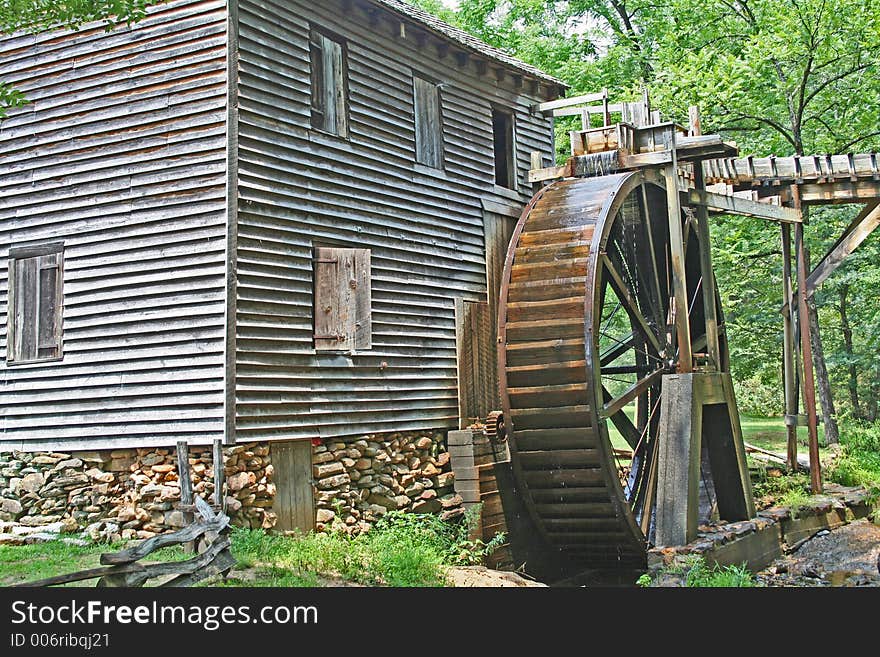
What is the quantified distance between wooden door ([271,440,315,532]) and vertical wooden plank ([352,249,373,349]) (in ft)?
5.10

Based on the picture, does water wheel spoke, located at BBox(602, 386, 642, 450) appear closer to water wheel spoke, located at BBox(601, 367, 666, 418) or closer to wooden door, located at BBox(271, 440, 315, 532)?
water wheel spoke, located at BBox(601, 367, 666, 418)

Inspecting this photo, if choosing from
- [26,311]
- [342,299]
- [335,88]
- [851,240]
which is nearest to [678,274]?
[342,299]

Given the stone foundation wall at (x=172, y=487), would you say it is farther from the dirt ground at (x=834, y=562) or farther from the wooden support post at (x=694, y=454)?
the dirt ground at (x=834, y=562)

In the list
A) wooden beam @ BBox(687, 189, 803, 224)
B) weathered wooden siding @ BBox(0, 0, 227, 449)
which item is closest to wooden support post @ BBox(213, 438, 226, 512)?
weathered wooden siding @ BBox(0, 0, 227, 449)

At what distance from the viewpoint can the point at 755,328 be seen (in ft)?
71.6

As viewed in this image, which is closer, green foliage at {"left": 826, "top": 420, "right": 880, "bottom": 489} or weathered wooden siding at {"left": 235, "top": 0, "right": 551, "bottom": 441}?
weathered wooden siding at {"left": 235, "top": 0, "right": 551, "bottom": 441}

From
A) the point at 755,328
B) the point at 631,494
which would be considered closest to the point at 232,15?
the point at 631,494

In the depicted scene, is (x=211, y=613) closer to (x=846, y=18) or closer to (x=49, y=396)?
(x=49, y=396)

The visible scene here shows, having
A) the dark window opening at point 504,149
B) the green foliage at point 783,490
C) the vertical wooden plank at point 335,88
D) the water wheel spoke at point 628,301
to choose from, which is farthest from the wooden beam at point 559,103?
the green foliage at point 783,490

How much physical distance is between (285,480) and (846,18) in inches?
576

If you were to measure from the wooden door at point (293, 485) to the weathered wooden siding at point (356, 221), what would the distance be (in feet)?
0.70

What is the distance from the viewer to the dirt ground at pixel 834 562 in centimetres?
1070

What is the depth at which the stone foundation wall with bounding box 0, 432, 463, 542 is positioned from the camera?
10195mm

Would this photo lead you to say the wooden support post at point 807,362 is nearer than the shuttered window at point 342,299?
No
